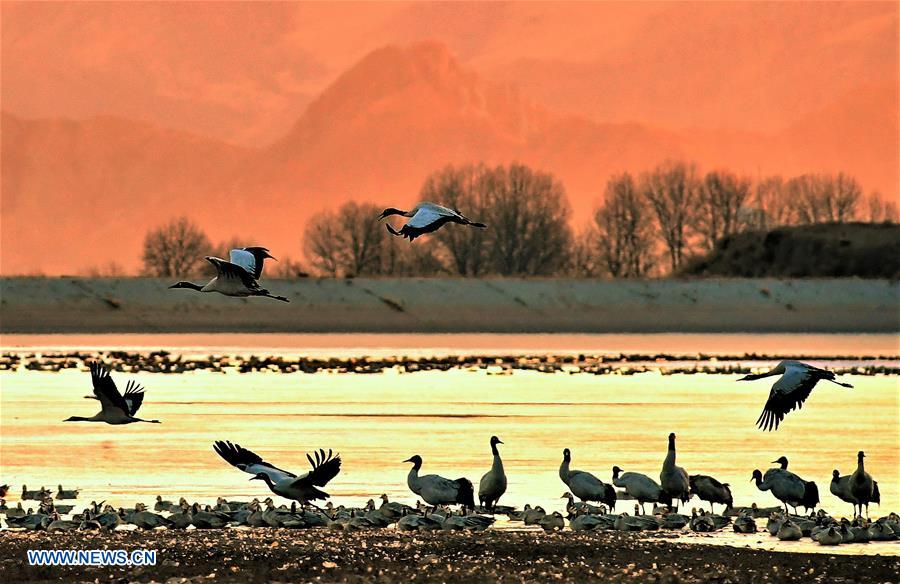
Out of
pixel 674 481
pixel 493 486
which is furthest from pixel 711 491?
pixel 493 486

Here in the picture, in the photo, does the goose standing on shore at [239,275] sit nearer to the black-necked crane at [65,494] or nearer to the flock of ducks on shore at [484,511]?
the flock of ducks on shore at [484,511]

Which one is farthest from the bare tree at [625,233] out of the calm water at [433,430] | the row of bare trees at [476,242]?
the calm water at [433,430]

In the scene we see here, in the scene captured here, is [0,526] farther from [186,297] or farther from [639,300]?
[639,300]

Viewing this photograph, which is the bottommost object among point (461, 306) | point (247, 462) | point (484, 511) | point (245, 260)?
point (484, 511)

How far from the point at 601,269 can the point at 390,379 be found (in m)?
107

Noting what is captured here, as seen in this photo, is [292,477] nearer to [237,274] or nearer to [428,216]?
[237,274]

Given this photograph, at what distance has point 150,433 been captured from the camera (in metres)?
30.3

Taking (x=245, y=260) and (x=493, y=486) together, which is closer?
(x=493, y=486)

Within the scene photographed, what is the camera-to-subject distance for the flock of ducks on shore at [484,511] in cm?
1922

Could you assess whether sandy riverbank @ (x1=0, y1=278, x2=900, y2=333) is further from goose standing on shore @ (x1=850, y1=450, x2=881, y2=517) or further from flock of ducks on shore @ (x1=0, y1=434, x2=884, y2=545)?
goose standing on shore @ (x1=850, y1=450, x2=881, y2=517)

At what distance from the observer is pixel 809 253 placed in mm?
126438

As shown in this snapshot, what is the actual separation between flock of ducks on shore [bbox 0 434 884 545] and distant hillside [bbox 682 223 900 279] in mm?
102663

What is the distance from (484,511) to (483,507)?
0.82ft

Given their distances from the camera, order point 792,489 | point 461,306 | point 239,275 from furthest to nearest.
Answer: point 461,306 < point 239,275 < point 792,489
